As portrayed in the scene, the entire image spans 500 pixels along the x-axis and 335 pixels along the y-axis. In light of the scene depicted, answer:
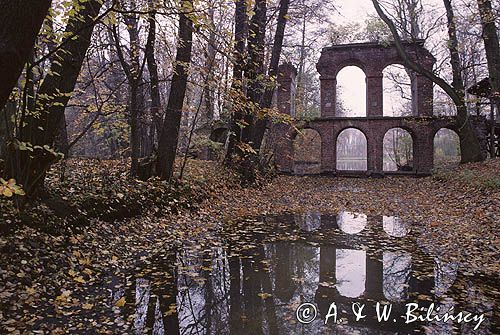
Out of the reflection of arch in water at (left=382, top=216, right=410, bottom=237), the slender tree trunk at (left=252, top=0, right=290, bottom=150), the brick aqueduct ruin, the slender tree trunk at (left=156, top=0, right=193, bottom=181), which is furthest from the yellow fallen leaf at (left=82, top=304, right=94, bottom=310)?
the brick aqueduct ruin

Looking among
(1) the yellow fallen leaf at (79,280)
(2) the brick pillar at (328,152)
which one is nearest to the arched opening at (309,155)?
(2) the brick pillar at (328,152)

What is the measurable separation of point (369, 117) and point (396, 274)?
21.7 m

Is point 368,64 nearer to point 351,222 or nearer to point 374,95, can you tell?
point 374,95

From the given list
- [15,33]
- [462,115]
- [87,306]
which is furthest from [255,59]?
[462,115]

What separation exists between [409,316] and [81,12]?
247 inches

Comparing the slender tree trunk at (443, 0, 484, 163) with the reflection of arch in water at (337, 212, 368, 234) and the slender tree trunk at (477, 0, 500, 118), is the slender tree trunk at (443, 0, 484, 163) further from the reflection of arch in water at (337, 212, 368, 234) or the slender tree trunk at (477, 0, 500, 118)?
the reflection of arch in water at (337, 212, 368, 234)

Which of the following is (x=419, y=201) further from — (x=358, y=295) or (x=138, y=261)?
(x=138, y=261)

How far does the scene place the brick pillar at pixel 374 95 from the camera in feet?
86.0

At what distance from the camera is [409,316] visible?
3.73 meters

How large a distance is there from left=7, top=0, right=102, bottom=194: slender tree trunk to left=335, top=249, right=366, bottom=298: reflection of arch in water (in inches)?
175

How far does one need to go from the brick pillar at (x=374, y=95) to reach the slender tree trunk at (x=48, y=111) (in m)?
23.1

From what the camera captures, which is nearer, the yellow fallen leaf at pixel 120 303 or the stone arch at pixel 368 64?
the yellow fallen leaf at pixel 120 303

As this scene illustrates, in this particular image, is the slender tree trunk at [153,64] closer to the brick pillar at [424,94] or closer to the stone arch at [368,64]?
the stone arch at [368,64]

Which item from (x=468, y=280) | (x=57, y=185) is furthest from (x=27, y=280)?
(x=468, y=280)
